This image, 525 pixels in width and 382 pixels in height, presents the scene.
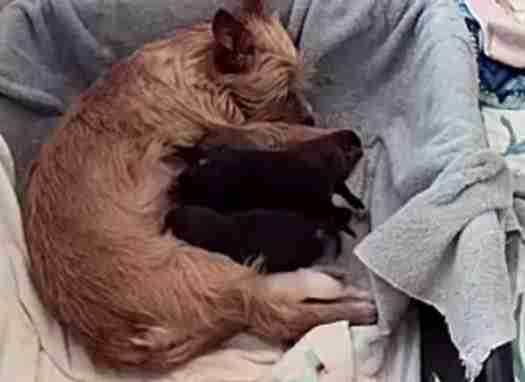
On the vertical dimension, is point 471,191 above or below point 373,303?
above

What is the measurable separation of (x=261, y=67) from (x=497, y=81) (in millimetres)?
602

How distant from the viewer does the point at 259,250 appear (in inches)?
71.3

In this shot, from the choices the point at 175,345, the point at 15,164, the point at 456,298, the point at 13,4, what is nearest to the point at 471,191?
the point at 456,298

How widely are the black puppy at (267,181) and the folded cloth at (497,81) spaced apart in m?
0.53

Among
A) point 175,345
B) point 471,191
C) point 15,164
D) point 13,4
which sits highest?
point 13,4

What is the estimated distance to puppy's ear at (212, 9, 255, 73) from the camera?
1.93m

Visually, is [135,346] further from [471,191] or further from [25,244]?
[471,191]

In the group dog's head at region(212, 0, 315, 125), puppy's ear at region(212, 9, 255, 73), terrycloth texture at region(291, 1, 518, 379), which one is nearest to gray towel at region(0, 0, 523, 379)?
Result: terrycloth texture at region(291, 1, 518, 379)

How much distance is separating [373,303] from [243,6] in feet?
2.53

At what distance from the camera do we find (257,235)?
1809 millimetres

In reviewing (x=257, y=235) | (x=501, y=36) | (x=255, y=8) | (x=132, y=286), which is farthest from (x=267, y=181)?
(x=501, y=36)

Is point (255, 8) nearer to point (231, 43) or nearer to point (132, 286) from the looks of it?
point (231, 43)

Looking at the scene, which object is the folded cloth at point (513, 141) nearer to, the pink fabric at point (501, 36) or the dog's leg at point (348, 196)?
the pink fabric at point (501, 36)

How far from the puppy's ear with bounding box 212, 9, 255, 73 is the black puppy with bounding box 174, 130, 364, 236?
0.76ft
